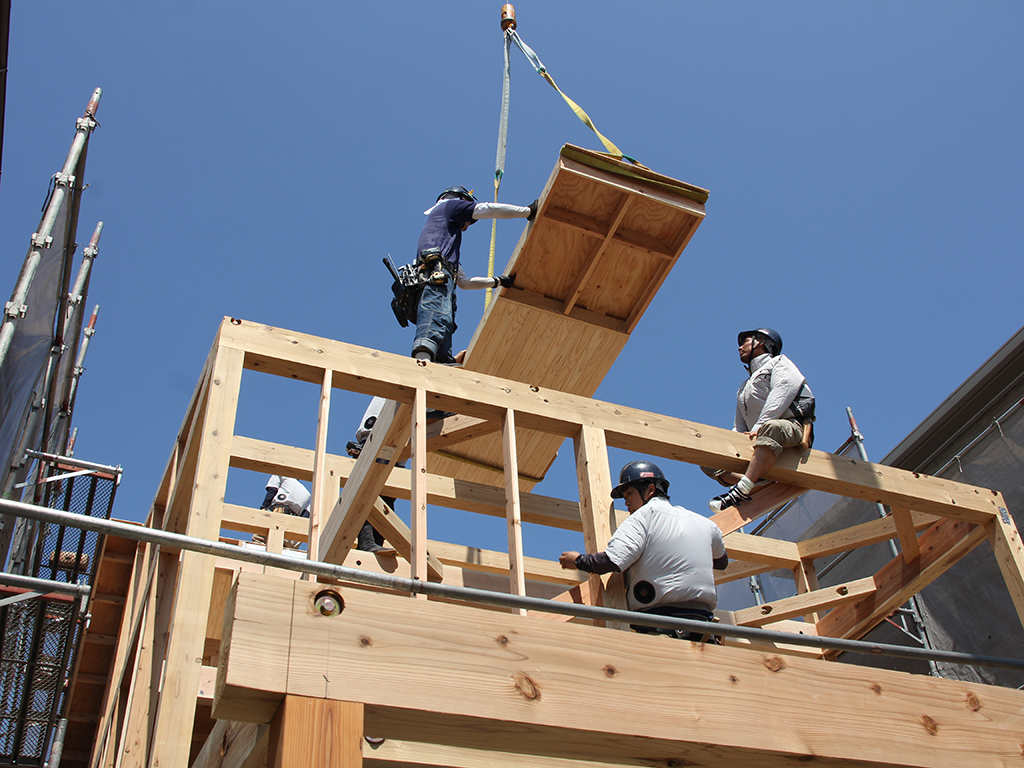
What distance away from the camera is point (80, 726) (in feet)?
26.8

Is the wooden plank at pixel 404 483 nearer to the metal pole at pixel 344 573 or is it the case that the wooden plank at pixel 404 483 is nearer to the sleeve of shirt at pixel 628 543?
the sleeve of shirt at pixel 628 543

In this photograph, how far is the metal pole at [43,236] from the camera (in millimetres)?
6785

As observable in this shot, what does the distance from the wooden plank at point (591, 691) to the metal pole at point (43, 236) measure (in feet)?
17.5

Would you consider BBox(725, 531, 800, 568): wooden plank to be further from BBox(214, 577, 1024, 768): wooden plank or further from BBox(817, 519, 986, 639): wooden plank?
BBox(214, 577, 1024, 768): wooden plank

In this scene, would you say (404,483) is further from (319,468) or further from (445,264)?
(319,468)

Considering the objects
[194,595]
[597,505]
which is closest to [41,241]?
[194,595]

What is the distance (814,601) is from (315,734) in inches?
236

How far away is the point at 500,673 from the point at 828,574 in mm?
11633

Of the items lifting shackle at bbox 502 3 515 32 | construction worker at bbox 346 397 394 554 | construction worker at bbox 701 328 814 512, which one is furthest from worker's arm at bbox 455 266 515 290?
lifting shackle at bbox 502 3 515 32

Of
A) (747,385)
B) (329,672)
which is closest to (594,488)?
(747,385)

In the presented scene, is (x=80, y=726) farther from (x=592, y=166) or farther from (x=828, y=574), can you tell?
(x=828, y=574)

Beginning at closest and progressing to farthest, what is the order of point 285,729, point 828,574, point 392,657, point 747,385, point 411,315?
point 285,729
point 392,657
point 747,385
point 411,315
point 828,574

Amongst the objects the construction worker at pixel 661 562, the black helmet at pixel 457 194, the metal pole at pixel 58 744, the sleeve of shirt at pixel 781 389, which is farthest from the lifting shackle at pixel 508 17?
the metal pole at pixel 58 744

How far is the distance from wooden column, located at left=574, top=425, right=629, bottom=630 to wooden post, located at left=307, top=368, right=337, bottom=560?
1.45 m
